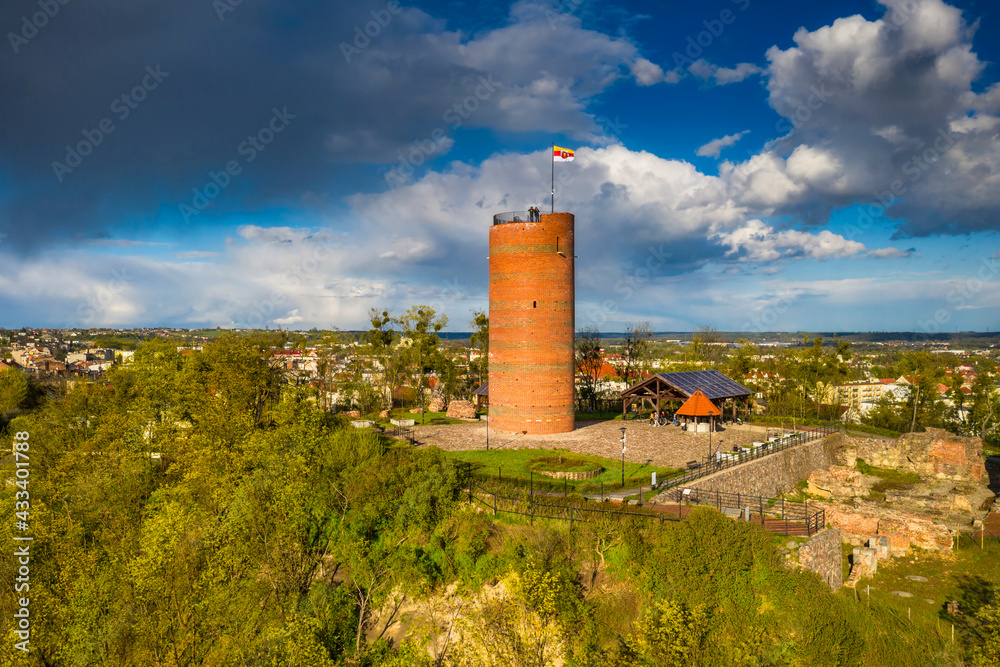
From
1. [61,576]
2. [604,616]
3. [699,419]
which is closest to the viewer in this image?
[604,616]

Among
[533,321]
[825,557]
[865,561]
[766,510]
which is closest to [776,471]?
[766,510]

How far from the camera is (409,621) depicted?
23.5 meters

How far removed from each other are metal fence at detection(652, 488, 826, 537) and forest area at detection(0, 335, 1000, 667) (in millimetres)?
2087

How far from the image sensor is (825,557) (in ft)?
72.2

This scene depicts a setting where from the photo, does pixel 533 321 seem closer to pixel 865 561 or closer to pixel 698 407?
pixel 698 407

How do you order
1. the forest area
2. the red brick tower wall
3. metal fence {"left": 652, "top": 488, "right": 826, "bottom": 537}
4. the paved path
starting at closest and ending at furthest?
the forest area → metal fence {"left": 652, "top": 488, "right": 826, "bottom": 537} → the paved path → the red brick tower wall

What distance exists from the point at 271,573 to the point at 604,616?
1536cm

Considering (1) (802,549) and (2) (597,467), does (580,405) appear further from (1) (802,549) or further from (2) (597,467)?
(1) (802,549)

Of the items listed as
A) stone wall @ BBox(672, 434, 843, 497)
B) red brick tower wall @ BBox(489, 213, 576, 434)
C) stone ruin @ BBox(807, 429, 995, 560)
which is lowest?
stone ruin @ BBox(807, 429, 995, 560)

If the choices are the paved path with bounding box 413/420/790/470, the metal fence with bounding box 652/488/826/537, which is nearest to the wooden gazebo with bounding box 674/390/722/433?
the paved path with bounding box 413/420/790/470

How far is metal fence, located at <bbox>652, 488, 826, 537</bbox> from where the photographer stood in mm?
21859

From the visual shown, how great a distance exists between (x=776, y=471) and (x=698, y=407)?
6240 millimetres

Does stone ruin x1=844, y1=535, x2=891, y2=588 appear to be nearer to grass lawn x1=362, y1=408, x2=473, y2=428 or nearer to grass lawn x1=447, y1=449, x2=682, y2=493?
grass lawn x1=447, y1=449, x2=682, y2=493

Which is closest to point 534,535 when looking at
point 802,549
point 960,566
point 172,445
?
point 802,549
